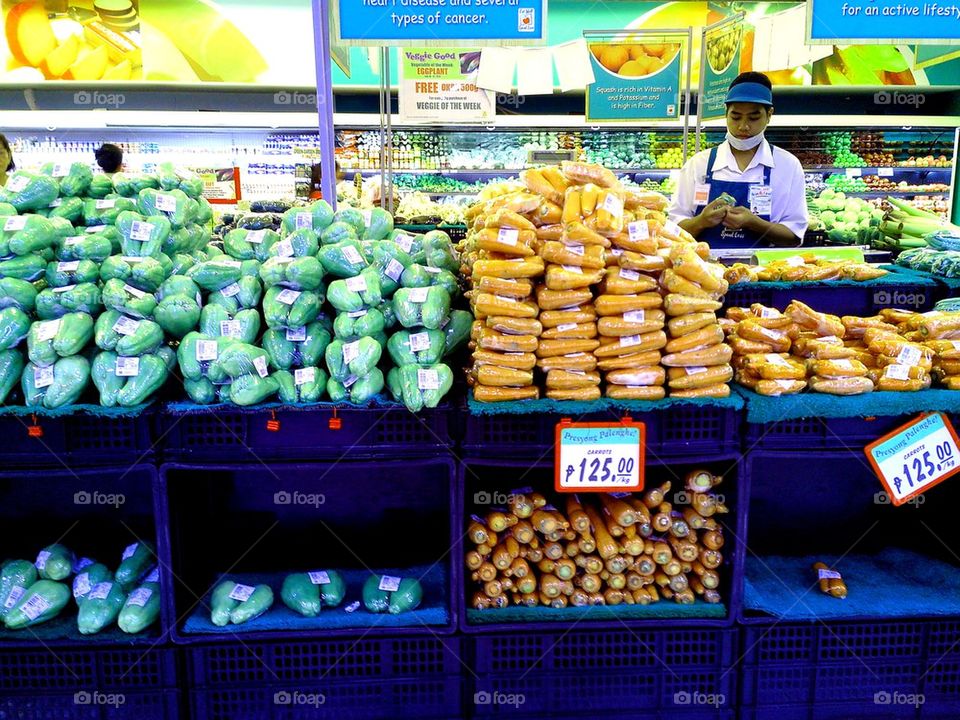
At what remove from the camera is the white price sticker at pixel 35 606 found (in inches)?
85.9

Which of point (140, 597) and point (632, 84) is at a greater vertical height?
point (632, 84)

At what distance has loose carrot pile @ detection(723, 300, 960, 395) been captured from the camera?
2.11 m

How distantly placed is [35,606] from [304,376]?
1.07 meters

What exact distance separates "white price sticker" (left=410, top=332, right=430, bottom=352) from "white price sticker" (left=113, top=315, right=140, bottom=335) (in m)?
0.77

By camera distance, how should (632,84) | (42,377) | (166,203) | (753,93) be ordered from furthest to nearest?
(632,84) < (753,93) < (166,203) < (42,377)

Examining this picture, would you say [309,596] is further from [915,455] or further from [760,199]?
[760,199]

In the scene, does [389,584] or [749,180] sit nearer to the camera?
[389,584]

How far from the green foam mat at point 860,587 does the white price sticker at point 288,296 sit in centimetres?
163

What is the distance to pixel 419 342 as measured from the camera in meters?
2.14

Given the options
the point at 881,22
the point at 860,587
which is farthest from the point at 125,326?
the point at 881,22

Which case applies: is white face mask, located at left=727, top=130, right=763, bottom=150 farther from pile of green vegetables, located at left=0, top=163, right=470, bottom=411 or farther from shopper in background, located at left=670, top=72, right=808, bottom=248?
pile of green vegetables, located at left=0, top=163, right=470, bottom=411

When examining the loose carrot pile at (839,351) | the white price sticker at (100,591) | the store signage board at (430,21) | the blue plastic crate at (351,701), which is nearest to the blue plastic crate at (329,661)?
the blue plastic crate at (351,701)

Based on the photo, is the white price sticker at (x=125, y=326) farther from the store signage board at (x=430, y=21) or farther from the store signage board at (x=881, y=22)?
the store signage board at (x=881, y=22)

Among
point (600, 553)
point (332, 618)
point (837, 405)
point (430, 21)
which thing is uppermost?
point (430, 21)
